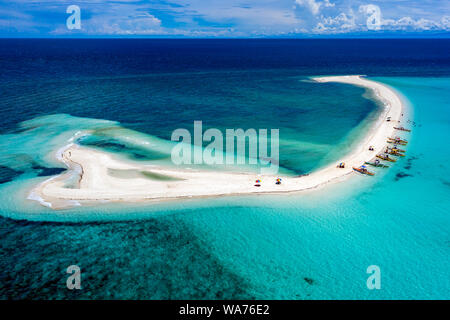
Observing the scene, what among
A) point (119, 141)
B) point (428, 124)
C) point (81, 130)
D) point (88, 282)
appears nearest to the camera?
point (88, 282)

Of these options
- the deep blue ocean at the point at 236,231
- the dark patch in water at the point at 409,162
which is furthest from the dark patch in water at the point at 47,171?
the dark patch in water at the point at 409,162

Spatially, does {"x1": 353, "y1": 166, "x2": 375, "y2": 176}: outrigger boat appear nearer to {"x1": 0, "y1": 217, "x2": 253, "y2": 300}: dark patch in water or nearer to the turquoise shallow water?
the turquoise shallow water

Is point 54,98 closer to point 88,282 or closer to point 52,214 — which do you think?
point 52,214

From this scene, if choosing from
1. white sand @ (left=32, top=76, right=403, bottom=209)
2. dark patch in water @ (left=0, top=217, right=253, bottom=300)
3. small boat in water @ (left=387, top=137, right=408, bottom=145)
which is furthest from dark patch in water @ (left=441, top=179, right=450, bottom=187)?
dark patch in water @ (left=0, top=217, right=253, bottom=300)

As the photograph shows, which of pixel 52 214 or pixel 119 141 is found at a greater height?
pixel 119 141

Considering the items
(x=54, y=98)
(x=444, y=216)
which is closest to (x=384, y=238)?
(x=444, y=216)
